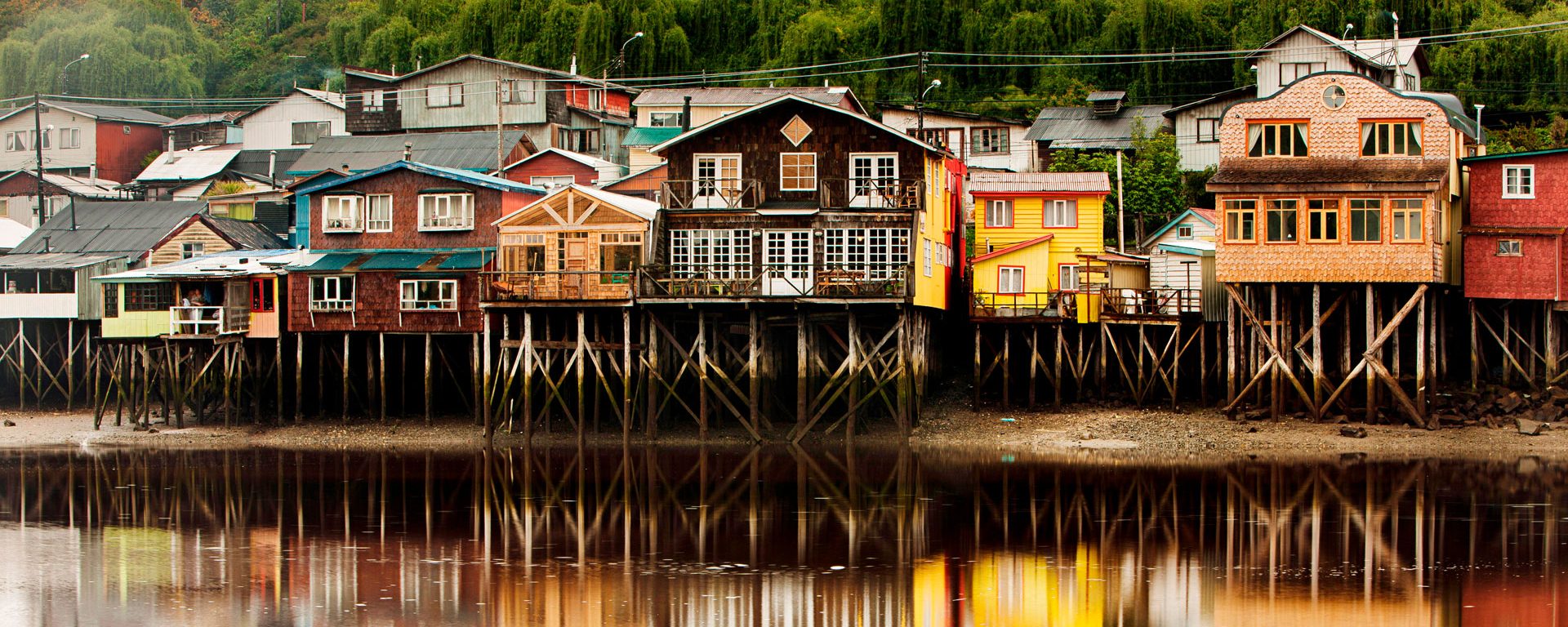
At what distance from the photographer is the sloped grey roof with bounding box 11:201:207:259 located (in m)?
62.5

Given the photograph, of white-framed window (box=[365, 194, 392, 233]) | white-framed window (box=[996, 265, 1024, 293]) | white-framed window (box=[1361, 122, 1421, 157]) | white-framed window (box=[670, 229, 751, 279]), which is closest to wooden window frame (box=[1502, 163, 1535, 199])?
white-framed window (box=[1361, 122, 1421, 157])

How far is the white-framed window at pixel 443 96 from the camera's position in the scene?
78812 mm

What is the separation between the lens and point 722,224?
160 feet

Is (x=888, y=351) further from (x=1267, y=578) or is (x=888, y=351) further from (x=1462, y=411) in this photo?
(x=1267, y=578)

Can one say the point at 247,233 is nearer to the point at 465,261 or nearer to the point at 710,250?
the point at 465,261

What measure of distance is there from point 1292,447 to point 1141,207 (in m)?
20.1

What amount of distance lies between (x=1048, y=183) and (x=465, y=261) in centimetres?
1651

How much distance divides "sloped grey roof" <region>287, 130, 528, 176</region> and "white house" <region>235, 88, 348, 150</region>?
330 inches

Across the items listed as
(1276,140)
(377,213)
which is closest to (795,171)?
(1276,140)

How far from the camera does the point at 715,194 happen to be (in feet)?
161

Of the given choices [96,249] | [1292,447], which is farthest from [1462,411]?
[96,249]

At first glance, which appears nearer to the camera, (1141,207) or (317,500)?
(317,500)

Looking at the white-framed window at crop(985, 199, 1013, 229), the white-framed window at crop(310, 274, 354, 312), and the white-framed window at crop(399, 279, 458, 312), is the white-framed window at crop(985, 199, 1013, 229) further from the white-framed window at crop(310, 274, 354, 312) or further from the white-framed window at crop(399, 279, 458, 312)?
the white-framed window at crop(310, 274, 354, 312)

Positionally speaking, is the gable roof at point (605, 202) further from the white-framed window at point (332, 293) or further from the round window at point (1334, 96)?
the round window at point (1334, 96)
